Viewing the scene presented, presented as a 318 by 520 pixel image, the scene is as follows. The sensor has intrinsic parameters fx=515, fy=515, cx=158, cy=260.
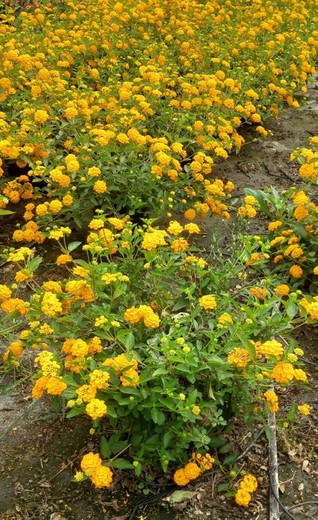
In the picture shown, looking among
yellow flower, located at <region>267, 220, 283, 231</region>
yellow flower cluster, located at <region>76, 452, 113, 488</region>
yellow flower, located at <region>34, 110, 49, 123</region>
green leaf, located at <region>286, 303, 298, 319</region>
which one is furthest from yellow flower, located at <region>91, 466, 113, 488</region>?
yellow flower, located at <region>34, 110, 49, 123</region>

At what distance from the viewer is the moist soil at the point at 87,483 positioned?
217 cm

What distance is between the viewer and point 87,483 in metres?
2.27

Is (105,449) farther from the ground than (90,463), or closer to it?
closer to it

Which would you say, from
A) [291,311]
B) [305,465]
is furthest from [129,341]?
[305,465]

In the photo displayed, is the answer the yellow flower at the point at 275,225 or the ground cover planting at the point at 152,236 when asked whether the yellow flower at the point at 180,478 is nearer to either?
the ground cover planting at the point at 152,236

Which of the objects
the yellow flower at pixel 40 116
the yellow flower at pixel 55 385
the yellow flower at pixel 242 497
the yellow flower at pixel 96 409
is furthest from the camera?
the yellow flower at pixel 40 116

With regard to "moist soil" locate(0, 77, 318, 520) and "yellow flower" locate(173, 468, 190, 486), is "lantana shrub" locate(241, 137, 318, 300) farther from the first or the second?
"yellow flower" locate(173, 468, 190, 486)

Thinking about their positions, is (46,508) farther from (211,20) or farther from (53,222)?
(211,20)

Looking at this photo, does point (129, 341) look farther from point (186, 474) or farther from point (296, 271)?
point (296, 271)

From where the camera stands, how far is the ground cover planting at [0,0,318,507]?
2.06 m

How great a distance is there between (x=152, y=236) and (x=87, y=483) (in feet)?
3.70

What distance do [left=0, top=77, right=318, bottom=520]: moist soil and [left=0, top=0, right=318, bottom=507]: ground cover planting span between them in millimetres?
61

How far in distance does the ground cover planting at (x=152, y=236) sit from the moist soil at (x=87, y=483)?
2.4 inches

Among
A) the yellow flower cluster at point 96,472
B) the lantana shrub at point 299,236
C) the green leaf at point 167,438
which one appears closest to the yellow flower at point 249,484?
the green leaf at point 167,438
